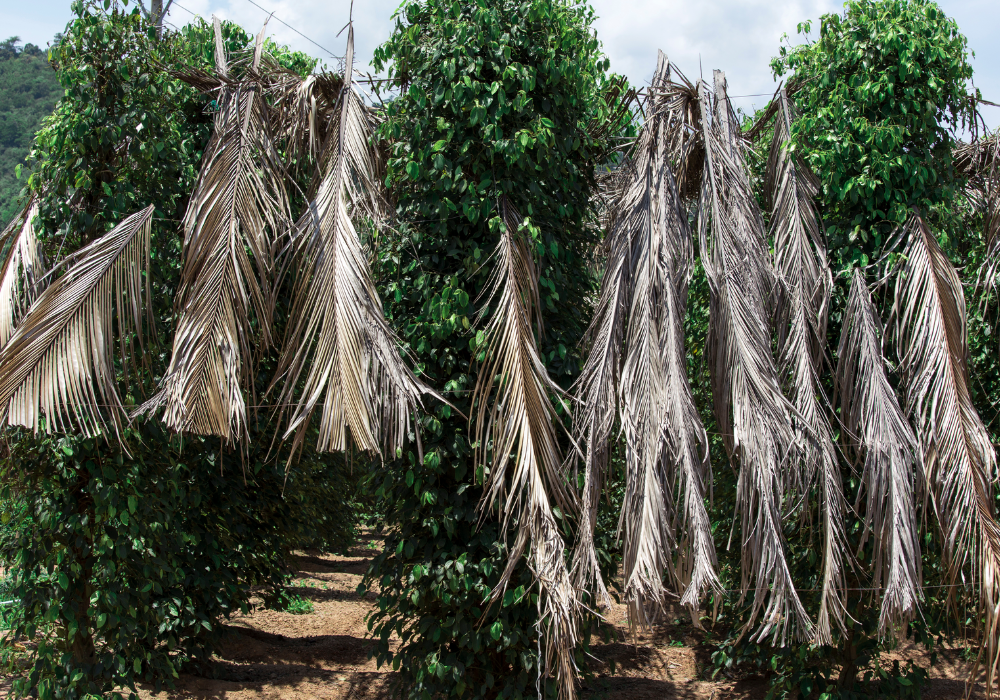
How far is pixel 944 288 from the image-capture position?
4273 millimetres

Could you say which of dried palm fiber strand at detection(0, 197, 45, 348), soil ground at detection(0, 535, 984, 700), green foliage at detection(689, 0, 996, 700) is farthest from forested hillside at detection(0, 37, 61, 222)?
green foliage at detection(689, 0, 996, 700)

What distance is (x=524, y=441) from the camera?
3785 millimetres

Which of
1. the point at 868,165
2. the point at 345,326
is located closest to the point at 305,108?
the point at 345,326

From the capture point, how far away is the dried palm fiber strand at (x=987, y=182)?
4891 mm

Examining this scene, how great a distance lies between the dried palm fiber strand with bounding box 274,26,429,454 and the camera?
3.64 m

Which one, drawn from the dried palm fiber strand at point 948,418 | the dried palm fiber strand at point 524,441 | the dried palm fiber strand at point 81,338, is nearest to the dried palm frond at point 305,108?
the dried palm fiber strand at point 81,338

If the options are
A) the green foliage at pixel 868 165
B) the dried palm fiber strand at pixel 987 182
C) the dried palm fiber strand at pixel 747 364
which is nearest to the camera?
the dried palm fiber strand at pixel 747 364

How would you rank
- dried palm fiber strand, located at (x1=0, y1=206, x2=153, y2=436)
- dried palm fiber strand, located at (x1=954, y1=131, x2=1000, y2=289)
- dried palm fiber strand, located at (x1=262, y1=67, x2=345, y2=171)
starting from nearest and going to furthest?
dried palm fiber strand, located at (x1=0, y1=206, x2=153, y2=436) < dried palm fiber strand, located at (x1=262, y1=67, x2=345, y2=171) < dried palm fiber strand, located at (x1=954, y1=131, x2=1000, y2=289)

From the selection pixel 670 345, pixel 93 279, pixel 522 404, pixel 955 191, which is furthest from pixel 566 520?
pixel 955 191

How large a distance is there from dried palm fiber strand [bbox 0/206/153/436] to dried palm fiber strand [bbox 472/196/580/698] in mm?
1995

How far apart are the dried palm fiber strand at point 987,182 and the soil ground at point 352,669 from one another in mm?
3014

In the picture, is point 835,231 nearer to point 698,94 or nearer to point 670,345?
point 698,94

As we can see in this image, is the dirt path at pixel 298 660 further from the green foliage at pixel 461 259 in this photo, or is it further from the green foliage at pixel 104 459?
the green foliage at pixel 461 259

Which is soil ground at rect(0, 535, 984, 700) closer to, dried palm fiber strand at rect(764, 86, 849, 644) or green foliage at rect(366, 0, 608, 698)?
green foliage at rect(366, 0, 608, 698)
